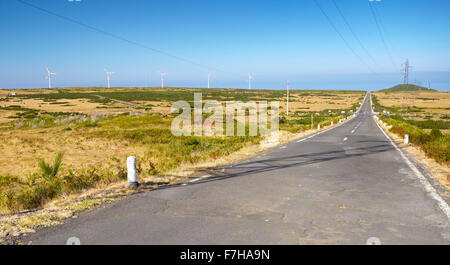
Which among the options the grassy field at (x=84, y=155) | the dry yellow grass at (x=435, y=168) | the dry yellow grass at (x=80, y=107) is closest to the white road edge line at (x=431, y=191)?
the dry yellow grass at (x=435, y=168)

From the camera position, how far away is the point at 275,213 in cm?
644

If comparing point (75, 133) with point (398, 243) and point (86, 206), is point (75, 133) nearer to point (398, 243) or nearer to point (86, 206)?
point (86, 206)

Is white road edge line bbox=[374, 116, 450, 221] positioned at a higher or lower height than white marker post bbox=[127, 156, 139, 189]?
lower

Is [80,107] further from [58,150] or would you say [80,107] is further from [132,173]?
[132,173]

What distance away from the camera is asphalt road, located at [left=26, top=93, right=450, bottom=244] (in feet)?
17.0

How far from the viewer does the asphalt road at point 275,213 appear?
520 centimetres

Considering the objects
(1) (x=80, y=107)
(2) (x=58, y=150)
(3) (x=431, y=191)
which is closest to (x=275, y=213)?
(3) (x=431, y=191)

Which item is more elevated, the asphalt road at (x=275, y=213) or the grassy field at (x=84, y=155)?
the asphalt road at (x=275, y=213)

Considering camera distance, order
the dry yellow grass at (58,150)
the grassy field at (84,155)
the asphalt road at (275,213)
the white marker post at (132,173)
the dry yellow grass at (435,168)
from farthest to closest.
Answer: the dry yellow grass at (58,150) < the dry yellow grass at (435,168) < the grassy field at (84,155) < the white marker post at (132,173) < the asphalt road at (275,213)

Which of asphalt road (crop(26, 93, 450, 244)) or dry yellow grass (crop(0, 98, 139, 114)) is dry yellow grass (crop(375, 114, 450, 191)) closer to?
asphalt road (crop(26, 93, 450, 244))

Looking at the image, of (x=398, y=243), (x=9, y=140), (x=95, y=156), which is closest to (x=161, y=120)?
(x=9, y=140)

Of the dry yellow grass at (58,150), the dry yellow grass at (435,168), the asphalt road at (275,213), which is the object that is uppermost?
the asphalt road at (275,213)

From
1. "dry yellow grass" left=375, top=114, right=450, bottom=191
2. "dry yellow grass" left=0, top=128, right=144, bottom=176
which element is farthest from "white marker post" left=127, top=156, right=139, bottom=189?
"dry yellow grass" left=0, top=128, right=144, bottom=176

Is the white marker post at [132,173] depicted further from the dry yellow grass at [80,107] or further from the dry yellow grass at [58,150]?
the dry yellow grass at [80,107]
